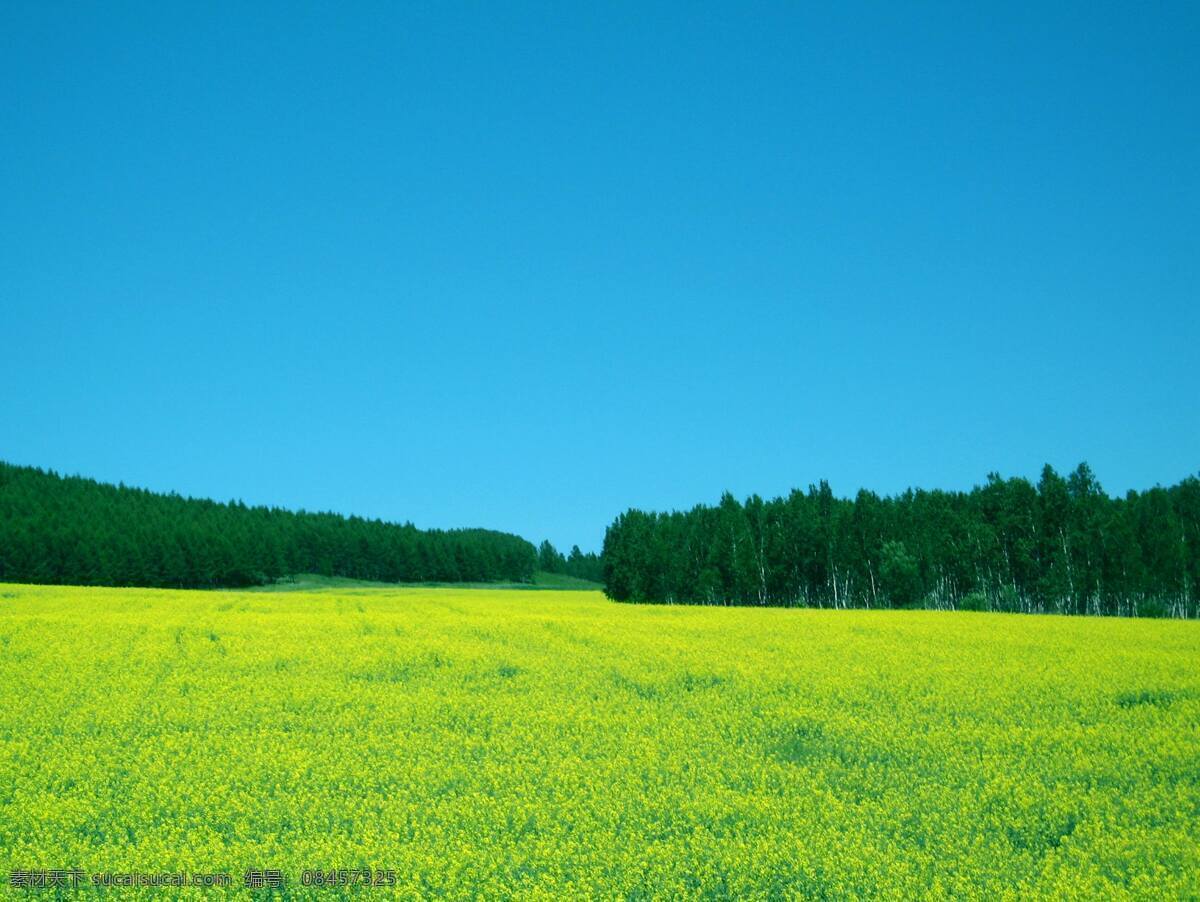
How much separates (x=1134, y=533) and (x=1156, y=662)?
66.2 meters

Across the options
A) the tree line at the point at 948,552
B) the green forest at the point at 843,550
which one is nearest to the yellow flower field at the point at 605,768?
the green forest at the point at 843,550

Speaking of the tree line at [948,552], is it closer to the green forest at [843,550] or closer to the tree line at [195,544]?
the green forest at [843,550]

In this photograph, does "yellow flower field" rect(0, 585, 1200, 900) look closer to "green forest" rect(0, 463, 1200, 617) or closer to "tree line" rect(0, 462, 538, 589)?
"green forest" rect(0, 463, 1200, 617)

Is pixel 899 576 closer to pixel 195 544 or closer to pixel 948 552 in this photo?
pixel 948 552

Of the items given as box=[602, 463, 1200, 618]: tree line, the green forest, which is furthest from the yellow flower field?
box=[602, 463, 1200, 618]: tree line

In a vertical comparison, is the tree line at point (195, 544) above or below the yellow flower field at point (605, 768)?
above

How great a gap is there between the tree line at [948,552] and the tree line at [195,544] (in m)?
52.1

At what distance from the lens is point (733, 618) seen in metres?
33.9

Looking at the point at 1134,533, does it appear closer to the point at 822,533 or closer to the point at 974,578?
the point at 974,578

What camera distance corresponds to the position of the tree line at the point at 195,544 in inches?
3932

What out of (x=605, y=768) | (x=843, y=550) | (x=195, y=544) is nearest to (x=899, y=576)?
(x=843, y=550)

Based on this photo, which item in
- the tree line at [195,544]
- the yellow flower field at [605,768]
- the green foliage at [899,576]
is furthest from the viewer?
the tree line at [195,544]

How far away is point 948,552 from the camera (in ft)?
297

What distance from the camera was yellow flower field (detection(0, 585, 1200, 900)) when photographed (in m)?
9.62
